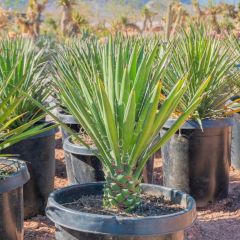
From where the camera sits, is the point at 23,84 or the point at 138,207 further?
the point at 23,84

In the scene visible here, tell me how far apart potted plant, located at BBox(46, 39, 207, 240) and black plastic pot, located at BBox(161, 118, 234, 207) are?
1.46 meters

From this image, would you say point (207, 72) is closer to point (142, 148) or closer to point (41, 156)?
point (41, 156)

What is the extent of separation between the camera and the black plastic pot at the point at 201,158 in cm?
394

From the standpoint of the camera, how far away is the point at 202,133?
3.92m

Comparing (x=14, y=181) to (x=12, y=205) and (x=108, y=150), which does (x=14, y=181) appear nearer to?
(x=12, y=205)

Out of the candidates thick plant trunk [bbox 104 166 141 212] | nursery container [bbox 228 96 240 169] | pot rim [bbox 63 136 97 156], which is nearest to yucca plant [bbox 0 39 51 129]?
pot rim [bbox 63 136 97 156]

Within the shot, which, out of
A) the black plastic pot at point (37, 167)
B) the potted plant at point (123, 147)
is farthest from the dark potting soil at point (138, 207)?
the black plastic pot at point (37, 167)

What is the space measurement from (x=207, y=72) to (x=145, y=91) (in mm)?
1723

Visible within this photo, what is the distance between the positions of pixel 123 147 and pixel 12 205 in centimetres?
75

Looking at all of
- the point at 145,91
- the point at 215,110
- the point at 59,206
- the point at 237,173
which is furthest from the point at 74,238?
the point at 237,173

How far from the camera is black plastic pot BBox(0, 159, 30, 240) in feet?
8.75

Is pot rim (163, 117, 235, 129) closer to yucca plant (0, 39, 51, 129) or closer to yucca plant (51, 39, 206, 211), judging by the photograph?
yucca plant (0, 39, 51, 129)

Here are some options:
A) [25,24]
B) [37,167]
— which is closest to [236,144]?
[37,167]

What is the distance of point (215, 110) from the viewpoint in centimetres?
405
